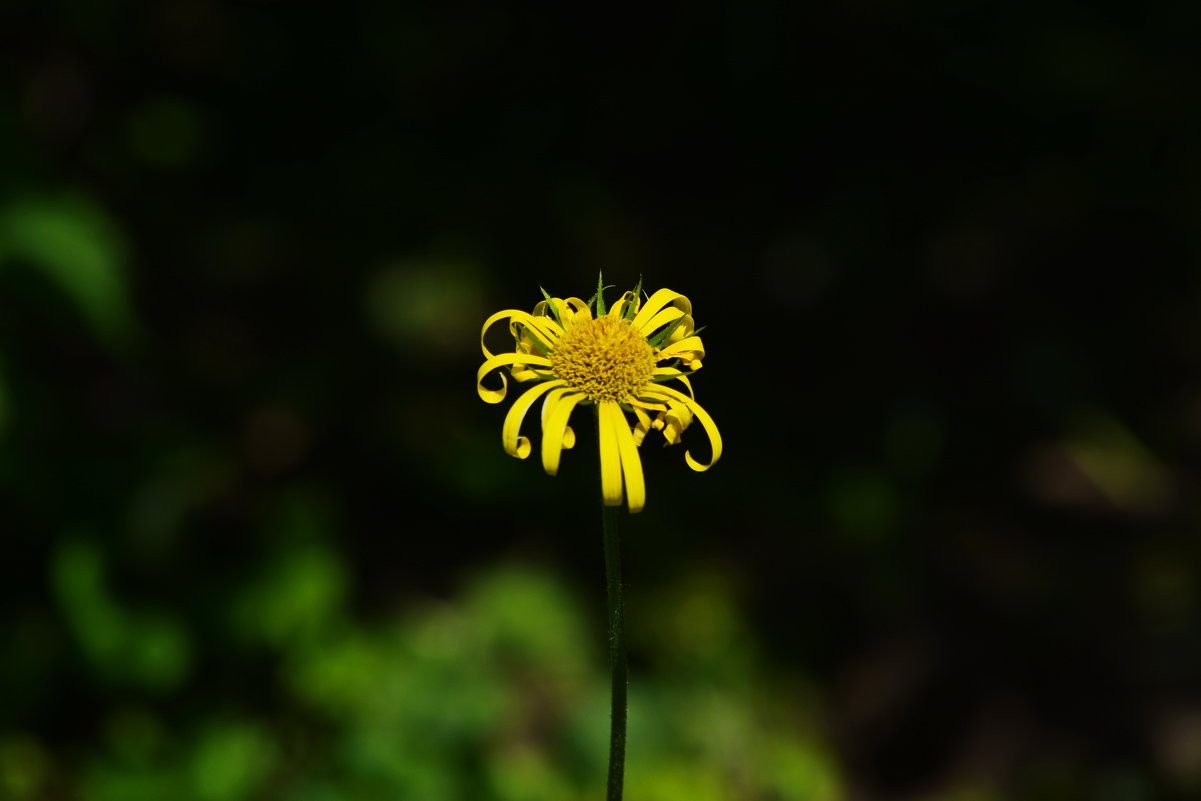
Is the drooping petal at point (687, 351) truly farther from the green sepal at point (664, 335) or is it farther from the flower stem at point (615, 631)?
the flower stem at point (615, 631)

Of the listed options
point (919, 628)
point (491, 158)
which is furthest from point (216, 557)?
point (919, 628)

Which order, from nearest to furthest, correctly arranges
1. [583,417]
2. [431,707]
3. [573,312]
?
[573,312] → [431,707] → [583,417]

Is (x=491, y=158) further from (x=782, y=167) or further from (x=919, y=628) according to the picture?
(x=919, y=628)

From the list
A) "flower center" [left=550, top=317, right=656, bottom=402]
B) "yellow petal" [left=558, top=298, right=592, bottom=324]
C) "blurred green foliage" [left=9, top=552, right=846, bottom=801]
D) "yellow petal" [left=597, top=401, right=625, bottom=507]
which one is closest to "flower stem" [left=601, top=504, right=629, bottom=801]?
"yellow petal" [left=597, top=401, right=625, bottom=507]

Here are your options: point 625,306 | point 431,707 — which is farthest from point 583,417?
point 625,306

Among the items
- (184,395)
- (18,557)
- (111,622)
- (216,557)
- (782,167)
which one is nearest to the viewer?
(111,622)

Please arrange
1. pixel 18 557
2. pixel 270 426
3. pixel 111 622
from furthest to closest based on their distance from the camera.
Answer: pixel 270 426
pixel 18 557
pixel 111 622

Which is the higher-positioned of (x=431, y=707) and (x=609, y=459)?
(x=431, y=707)

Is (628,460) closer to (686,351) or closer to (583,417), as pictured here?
(686,351)
